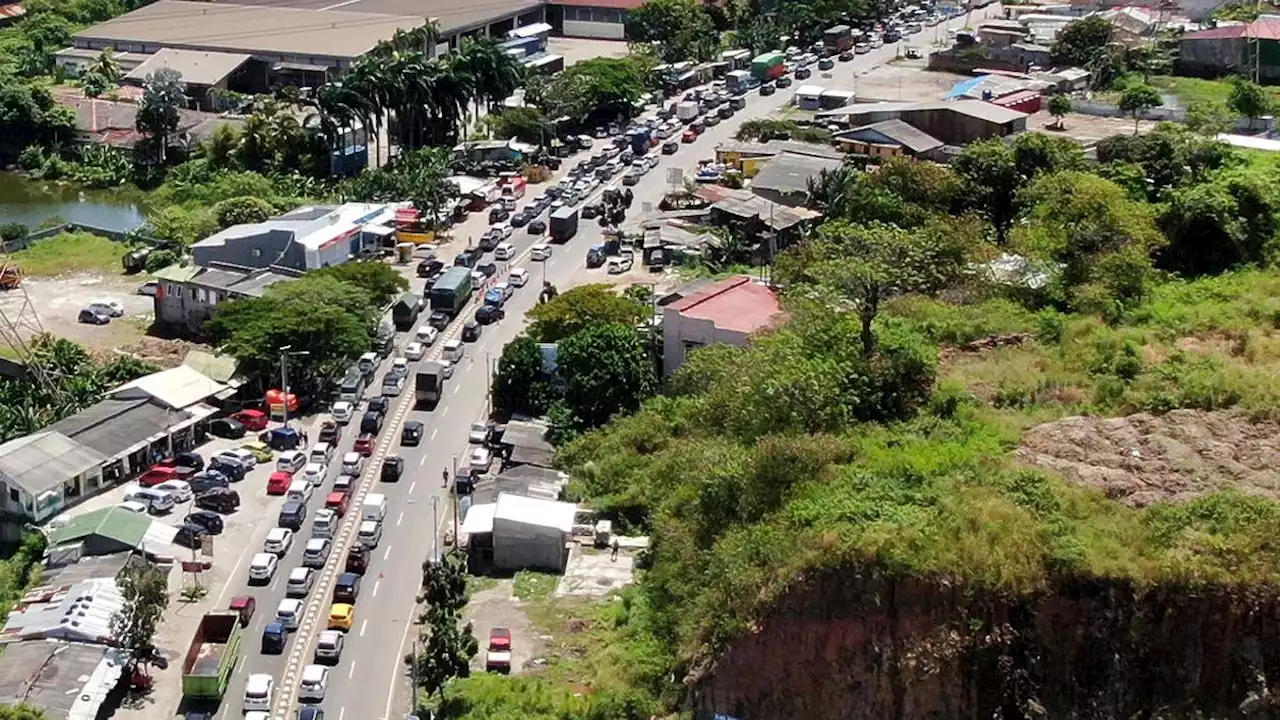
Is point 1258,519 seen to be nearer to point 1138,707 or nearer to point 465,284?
point 1138,707

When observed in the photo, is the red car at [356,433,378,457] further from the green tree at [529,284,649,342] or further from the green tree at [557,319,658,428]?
the green tree at [529,284,649,342]

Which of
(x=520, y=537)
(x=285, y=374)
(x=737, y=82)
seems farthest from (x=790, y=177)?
(x=520, y=537)

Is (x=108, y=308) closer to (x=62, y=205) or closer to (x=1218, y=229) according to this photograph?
(x=62, y=205)

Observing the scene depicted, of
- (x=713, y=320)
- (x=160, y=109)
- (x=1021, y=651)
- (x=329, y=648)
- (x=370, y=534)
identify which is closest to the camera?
(x=1021, y=651)

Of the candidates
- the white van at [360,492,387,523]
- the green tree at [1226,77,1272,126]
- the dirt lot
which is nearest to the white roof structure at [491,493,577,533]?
the white van at [360,492,387,523]

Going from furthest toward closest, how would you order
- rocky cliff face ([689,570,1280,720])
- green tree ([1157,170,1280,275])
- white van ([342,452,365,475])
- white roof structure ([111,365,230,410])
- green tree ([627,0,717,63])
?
1. green tree ([627,0,717,63])
2. green tree ([1157,170,1280,275])
3. white roof structure ([111,365,230,410])
4. white van ([342,452,365,475])
5. rocky cliff face ([689,570,1280,720])
